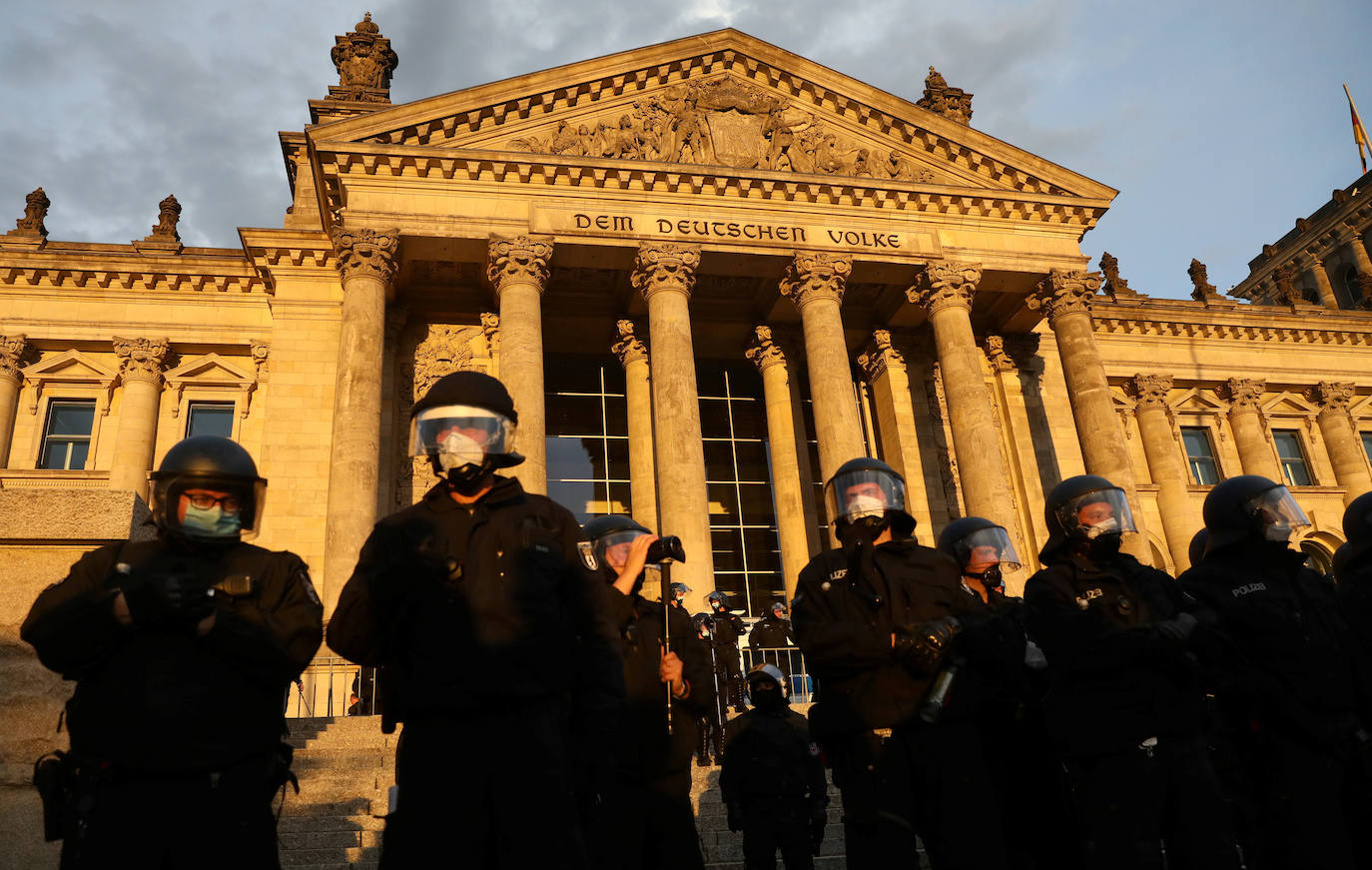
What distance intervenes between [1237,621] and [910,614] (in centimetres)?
196

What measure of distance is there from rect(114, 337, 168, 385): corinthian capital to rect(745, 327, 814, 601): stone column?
13781 mm

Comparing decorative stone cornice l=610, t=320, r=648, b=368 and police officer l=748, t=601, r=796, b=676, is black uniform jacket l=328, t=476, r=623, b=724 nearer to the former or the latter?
police officer l=748, t=601, r=796, b=676

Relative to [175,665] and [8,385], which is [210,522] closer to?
[175,665]

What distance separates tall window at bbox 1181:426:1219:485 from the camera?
28.9 meters

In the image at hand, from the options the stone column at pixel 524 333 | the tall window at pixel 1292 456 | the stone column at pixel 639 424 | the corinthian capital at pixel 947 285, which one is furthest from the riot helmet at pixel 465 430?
Result: the tall window at pixel 1292 456

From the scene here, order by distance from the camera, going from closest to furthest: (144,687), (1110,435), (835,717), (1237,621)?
(144,687)
(835,717)
(1237,621)
(1110,435)

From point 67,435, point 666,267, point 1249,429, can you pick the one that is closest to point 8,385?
point 67,435

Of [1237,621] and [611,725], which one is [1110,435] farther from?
[611,725]

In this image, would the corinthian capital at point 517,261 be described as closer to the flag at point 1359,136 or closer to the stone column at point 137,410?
the stone column at point 137,410

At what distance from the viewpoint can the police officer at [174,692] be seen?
3236 millimetres

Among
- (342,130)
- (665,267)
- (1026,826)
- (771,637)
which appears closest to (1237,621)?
(1026,826)

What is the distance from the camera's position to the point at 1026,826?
17.8ft

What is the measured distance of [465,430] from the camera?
3678 millimetres

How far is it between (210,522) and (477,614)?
1.25 meters
